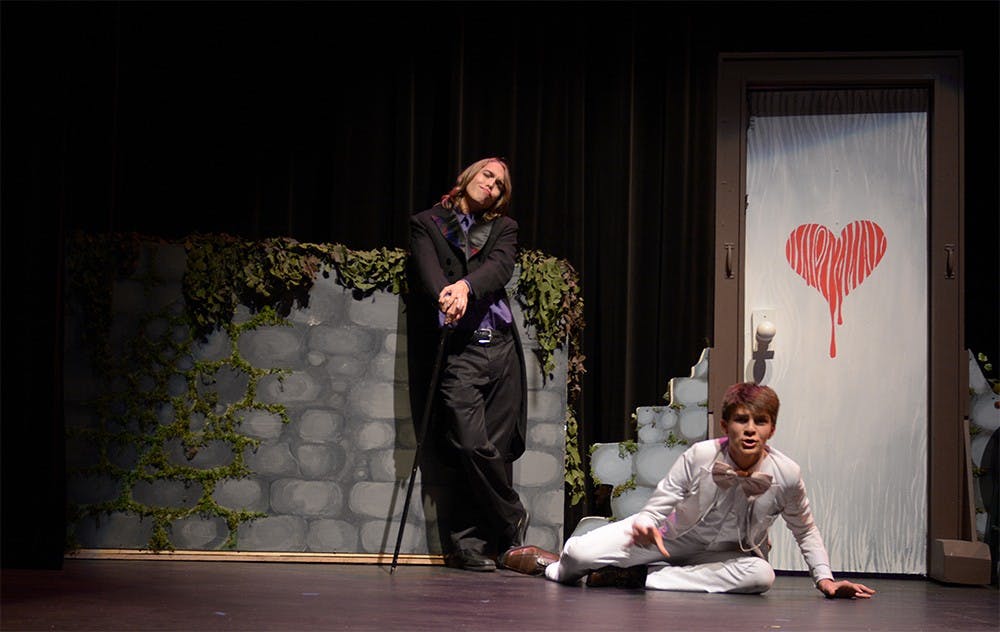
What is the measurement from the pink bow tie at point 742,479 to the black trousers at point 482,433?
938mm

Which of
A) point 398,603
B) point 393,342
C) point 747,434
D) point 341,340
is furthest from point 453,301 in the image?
point 398,603

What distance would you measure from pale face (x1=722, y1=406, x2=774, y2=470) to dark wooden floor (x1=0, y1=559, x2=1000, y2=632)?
464 millimetres

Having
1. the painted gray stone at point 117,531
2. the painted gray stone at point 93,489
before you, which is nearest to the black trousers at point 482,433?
the painted gray stone at point 117,531

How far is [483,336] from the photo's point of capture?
4.63 meters

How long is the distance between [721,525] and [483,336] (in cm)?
118

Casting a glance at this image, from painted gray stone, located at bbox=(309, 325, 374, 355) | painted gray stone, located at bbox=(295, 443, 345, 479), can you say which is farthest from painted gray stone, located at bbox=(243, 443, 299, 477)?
painted gray stone, located at bbox=(309, 325, 374, 355)

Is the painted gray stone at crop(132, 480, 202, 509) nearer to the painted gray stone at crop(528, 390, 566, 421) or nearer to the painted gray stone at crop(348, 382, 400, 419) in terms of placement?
the painted gray stone at crop(348, 382, 400, 419)

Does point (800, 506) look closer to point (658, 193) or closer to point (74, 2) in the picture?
point (658, 193)

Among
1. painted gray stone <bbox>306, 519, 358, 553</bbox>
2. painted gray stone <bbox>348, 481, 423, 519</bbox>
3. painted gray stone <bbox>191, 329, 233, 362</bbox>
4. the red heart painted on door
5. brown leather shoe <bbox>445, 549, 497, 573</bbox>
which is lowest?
brown leather shoe <bbox>445, 549, 497, 573</bbox>

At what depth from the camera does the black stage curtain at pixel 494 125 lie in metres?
5.22

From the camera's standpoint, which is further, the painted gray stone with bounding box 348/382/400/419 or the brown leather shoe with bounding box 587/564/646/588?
the painted gray stone with bounding box 348/382/400/419

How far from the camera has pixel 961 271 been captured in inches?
201

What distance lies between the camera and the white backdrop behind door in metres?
5.15

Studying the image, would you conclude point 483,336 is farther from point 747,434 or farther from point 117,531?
point 117,531
